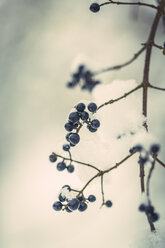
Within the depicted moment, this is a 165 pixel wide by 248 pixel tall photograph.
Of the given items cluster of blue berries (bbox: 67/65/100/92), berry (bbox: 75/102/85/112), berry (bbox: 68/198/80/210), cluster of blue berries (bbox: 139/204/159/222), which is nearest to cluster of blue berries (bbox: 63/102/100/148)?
berry (bbox: 75/102/85/112)

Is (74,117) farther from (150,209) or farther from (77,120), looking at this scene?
(150,209)

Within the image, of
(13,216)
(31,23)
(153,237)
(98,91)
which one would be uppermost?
(31,23)

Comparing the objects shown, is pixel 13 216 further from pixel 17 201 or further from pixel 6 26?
pixel 6 26

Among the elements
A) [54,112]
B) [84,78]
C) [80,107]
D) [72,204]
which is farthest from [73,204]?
[54,112]

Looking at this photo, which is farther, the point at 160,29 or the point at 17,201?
the point at 17,201

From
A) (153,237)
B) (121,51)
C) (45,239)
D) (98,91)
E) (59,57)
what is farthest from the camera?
(59,57)

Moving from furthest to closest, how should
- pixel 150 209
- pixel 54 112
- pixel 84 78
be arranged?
pixel 54 112, pixel 84 78, pixel 150 209

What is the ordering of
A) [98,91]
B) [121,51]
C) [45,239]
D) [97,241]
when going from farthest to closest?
1. [121,51]
2. [45,239]
3. [97,241]
4. [98,91]

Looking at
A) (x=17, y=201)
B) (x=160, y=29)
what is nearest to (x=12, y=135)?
(x=17, y=201)

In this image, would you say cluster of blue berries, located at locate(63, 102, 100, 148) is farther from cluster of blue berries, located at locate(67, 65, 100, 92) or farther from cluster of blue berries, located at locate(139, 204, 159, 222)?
cluster of blue berries, located at locate(139, 204, 159, 222)
